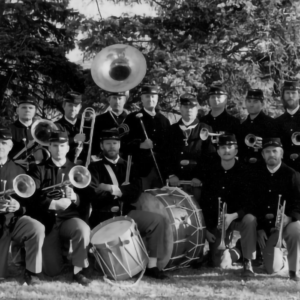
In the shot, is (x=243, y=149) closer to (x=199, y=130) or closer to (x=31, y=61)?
(x=199, y=130)

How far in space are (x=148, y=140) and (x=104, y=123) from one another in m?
0.69

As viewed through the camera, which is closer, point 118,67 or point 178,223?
point 178,223

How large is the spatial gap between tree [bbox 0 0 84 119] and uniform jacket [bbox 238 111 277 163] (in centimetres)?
306

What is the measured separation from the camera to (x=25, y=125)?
6938 millimetres

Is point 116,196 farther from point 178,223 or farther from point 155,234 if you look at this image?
point 178,223

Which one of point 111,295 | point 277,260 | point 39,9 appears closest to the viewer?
point 111,295

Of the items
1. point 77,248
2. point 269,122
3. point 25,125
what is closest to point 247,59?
point 269,122

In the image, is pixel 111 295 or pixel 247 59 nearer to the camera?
pixel 111 295

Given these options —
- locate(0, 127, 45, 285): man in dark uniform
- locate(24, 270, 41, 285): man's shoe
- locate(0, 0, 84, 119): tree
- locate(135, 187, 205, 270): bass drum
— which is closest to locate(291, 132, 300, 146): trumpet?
locate(135, 187, 205, 270): bass drum

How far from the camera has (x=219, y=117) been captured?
7129 mm

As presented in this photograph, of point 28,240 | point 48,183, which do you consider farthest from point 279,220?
point 28,240

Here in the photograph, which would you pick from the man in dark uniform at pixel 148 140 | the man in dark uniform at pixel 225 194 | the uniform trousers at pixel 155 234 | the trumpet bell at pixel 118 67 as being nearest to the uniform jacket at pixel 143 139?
the man in dark uniform at pixel 148 140

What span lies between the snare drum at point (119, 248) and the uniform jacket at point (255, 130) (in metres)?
1.85

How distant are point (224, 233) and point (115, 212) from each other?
3.89 ft
